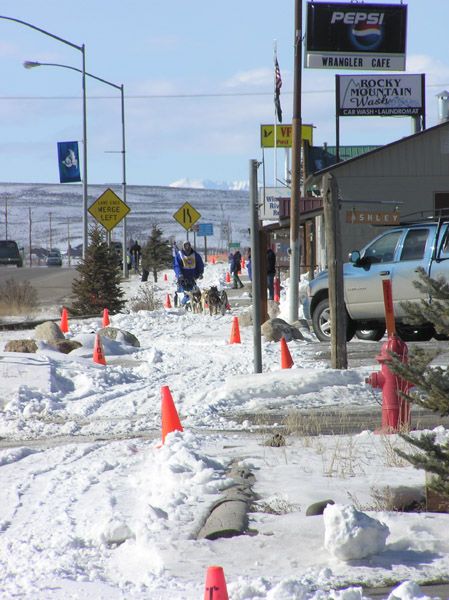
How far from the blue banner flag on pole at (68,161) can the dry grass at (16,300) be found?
256 inches

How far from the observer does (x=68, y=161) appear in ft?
138

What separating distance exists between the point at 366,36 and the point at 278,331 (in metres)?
25.6

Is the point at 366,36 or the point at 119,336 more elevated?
the point at 366,36

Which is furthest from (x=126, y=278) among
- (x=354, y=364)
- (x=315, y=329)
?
(x=354, y=364)

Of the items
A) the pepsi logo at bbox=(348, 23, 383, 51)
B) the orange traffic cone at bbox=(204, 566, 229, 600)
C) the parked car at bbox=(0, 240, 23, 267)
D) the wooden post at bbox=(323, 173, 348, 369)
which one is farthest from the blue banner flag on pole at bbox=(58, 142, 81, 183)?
the parked car at bbox=(0, 240, 23, 267)

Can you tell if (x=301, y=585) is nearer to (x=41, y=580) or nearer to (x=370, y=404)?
(x=41, y=580)

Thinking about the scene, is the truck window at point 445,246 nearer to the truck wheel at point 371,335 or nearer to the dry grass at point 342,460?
the truck wheel at point 371,335

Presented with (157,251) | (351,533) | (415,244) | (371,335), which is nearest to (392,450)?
(351,533)

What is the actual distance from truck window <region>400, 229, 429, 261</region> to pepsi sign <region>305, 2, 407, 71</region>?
77.7ft

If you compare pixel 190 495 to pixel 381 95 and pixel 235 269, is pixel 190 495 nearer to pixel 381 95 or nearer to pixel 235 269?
pixel 235 269

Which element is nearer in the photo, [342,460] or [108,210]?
[342,460]

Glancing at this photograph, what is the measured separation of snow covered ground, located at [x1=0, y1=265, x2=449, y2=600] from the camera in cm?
618

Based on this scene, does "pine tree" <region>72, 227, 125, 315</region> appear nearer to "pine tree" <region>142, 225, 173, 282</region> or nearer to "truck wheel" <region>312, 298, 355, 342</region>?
"truck wheel" <region>312, 298, 355, 342</region>

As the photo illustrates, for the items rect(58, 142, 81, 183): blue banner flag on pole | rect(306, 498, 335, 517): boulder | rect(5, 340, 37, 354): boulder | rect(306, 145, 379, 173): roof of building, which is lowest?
rect(306, 498, 335, 517): boulder
